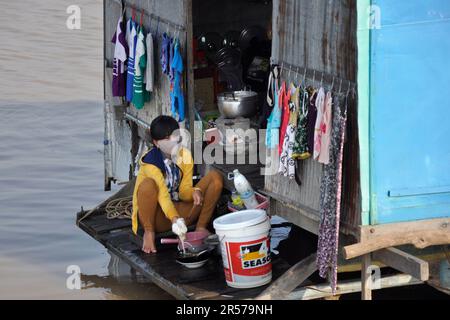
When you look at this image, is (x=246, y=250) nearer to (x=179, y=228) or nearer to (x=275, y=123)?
(x=179, y=228)

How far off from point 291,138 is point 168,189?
146cm

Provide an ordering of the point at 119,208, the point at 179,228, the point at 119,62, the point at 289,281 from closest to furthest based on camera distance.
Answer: the point at 289,281 < the point at 179,228 < the point at 119,208 < the point at 119,62

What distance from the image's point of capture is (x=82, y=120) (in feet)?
42.8

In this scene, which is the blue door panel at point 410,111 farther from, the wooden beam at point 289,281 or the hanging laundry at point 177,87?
the hanging laundry at point 177,87

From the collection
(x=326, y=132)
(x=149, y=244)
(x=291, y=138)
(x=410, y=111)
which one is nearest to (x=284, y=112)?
(x=291, y=138)

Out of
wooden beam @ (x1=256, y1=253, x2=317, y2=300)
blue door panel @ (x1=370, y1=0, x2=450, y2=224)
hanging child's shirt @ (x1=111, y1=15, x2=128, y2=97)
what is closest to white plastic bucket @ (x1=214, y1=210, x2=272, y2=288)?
wooden beam @ (x1=256, y1=253, x2=317, y2=300)

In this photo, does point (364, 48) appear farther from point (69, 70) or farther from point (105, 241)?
point (69, 70)

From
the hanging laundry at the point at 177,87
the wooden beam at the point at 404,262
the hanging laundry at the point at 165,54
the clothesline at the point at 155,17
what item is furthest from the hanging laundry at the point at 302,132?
the hanging laundry at the point at 165,54

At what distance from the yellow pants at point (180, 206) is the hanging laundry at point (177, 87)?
0.85m

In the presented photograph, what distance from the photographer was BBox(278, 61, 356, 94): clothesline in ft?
19.1

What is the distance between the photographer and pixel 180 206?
7.48m

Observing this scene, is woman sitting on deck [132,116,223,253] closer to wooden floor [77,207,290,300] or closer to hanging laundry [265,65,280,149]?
wooden floor [77,207,290,300]

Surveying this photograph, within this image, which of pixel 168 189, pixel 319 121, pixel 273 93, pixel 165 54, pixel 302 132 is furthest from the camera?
pixel 165 54

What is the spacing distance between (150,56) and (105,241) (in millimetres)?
1772
